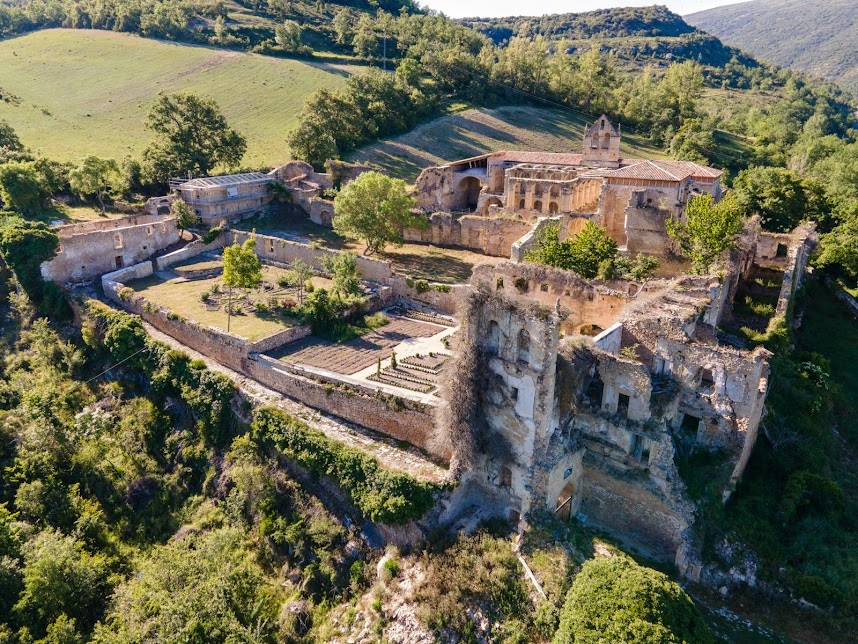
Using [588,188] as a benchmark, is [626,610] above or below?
below

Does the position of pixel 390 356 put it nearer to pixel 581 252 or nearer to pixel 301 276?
pixel 301 276

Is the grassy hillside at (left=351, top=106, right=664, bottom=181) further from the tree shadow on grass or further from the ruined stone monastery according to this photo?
the ruined stone monastery

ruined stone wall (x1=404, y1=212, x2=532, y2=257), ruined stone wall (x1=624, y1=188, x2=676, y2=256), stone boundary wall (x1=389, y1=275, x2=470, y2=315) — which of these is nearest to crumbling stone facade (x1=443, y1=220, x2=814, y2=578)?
stone boundary wall (x1=389, y1=275, x2=470, y2=315)

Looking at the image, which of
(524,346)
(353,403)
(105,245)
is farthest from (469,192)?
(524,346)

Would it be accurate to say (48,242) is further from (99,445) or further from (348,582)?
(348,582)

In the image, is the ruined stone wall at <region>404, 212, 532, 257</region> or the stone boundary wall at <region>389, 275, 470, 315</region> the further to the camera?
the ruined stone wall at <region>404, 212, 532, 257</region>

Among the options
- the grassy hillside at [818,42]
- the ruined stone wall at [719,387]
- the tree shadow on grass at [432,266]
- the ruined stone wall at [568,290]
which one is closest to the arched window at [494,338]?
the ruined stone wall at [719,387]

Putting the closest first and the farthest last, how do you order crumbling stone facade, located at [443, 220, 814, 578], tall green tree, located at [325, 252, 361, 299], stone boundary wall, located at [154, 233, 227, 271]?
crumbling stone facade, located at [443, 220, 814, 578]
tall green tree, located at [325, 252, 361, 299]
stone boundary wall, located at [154, 233, 227, 271]
